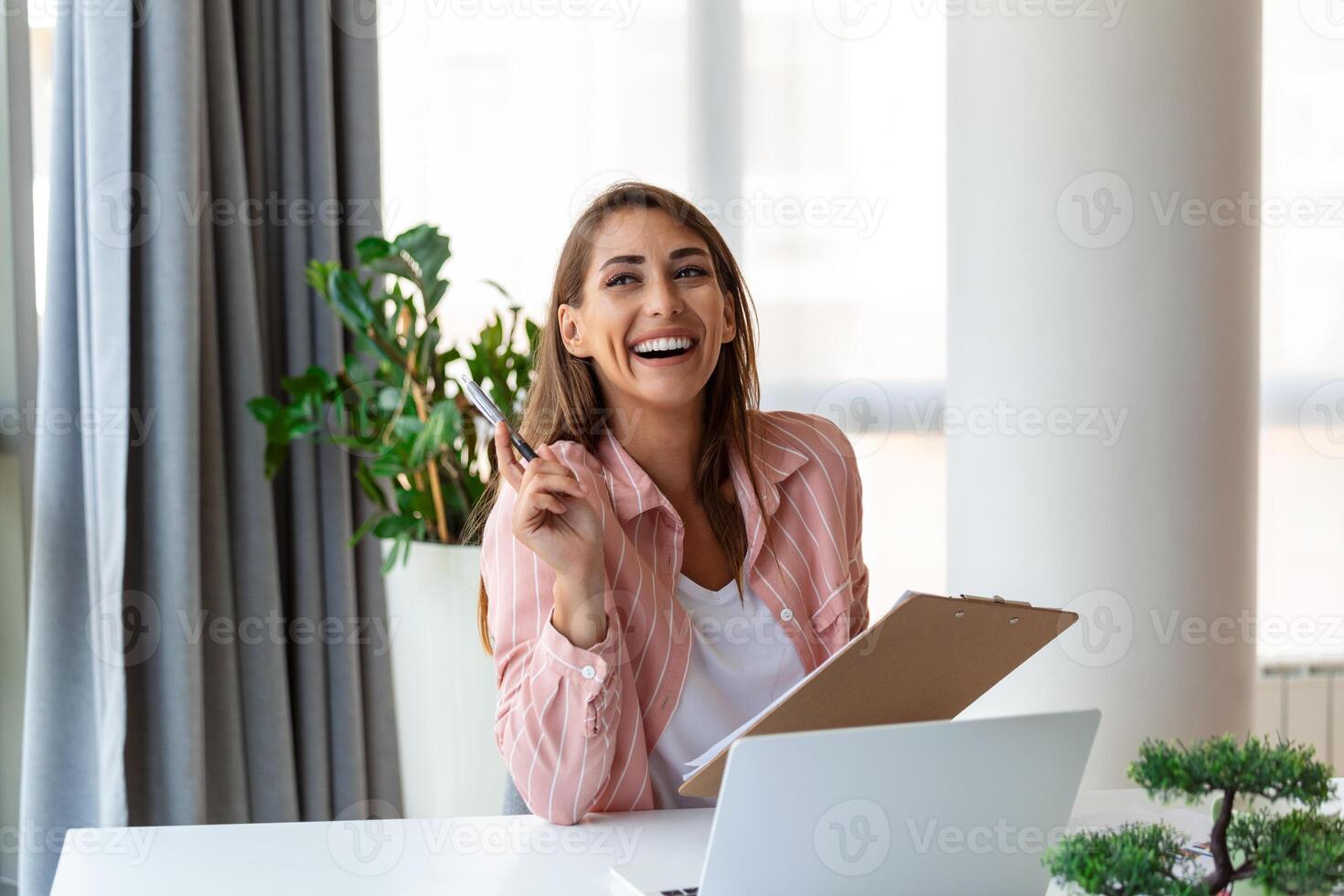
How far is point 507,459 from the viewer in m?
1.33

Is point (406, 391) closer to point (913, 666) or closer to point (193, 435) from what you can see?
point (193, 435)

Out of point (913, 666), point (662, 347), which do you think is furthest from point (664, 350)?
point (913, 666)

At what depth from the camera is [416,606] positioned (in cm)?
259

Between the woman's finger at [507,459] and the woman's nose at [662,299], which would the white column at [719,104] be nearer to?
the woman's nose at [662,299]

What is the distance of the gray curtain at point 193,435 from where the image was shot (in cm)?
Result: 243

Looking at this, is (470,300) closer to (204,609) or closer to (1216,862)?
(204,609)

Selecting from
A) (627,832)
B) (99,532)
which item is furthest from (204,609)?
(627,832)
